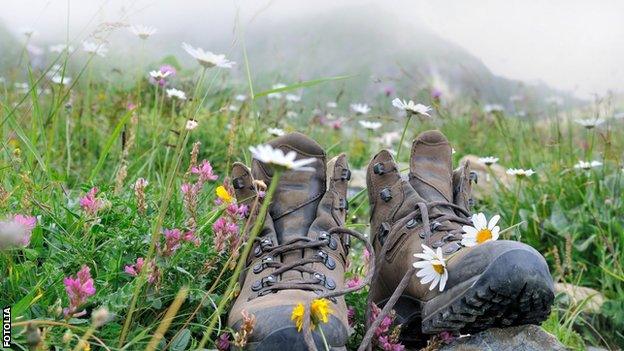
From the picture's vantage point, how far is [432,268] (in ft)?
8.06

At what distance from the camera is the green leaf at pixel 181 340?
220 centimetres

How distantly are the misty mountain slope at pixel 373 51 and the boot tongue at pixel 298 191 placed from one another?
25.2ft

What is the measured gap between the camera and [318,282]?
2436 mm

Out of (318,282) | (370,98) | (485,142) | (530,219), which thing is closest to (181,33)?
(370,98)

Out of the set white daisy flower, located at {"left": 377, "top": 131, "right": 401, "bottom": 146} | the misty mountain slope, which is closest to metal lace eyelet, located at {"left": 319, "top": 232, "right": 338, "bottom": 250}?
white daisy flower, located at {"left": 377, "top": 131, "right": 401, "bottom": 146}

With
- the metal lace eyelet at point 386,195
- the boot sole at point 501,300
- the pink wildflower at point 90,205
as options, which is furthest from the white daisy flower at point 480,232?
the pink wildflower at point 90,205

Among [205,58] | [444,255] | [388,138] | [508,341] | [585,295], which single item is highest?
[205,58]

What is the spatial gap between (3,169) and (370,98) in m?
8.06

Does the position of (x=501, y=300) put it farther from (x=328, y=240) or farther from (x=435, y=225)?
(x=328, y=240)

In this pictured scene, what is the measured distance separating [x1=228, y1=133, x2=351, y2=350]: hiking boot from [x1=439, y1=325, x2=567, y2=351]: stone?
15.4 inches

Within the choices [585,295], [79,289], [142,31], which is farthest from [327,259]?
[585,295]

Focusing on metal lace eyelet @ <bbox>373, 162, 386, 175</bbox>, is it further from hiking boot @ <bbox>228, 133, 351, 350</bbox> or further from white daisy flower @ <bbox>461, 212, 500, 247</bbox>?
white daisy flower @ <bbox>461, 212, 500, 247</bbox>

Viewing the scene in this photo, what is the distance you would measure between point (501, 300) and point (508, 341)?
334 mm

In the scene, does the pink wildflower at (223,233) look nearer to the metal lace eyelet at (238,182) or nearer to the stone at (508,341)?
the metal lace eyelet at (238,182)
